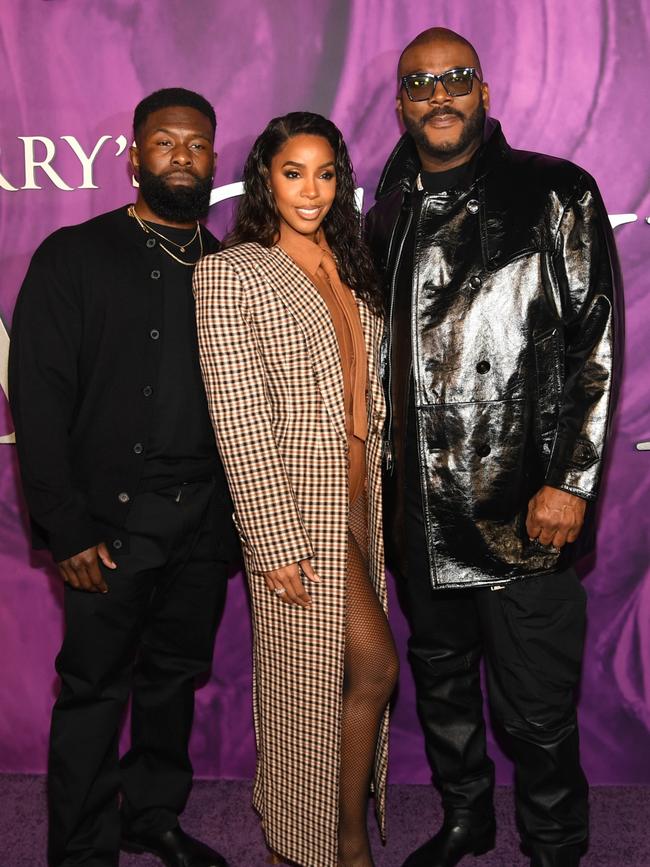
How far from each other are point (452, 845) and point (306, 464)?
1.38 m

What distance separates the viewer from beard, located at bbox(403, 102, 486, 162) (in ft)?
8.96

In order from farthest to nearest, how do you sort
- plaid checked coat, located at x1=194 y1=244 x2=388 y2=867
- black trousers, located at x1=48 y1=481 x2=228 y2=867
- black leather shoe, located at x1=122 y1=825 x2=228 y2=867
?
black leather shoe, located at x1=122 y1=825 x2=228 y2=867, black trousers, located at x1=48 y1=481 x2=228 y2=867, plaid checked coat, located at x1=194 y1=244 x2=388 y2=867

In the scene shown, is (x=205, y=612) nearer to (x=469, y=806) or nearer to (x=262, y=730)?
(x=262, y=730)

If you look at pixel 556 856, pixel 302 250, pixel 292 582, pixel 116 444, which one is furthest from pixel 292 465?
pixel 556 856

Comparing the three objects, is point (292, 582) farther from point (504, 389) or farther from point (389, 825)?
point (389, 825)

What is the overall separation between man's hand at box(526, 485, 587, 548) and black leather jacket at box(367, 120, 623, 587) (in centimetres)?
4

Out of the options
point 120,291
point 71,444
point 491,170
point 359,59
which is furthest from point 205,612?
point 359,59

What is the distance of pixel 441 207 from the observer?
9.00ft

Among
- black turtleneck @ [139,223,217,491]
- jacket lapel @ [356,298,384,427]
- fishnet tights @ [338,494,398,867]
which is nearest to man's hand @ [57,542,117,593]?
black turtleneck @ [139,223,217,491]

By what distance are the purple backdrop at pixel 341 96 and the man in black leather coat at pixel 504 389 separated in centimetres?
35

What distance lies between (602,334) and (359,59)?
4.22 ft

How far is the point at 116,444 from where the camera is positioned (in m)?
2.71

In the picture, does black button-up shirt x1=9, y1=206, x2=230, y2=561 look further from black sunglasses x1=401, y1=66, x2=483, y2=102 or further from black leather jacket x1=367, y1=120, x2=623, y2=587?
black sunglasses x1=401, y1=66, x2=483, y2=102

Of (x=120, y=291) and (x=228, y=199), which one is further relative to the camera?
(x=228, y=199)
